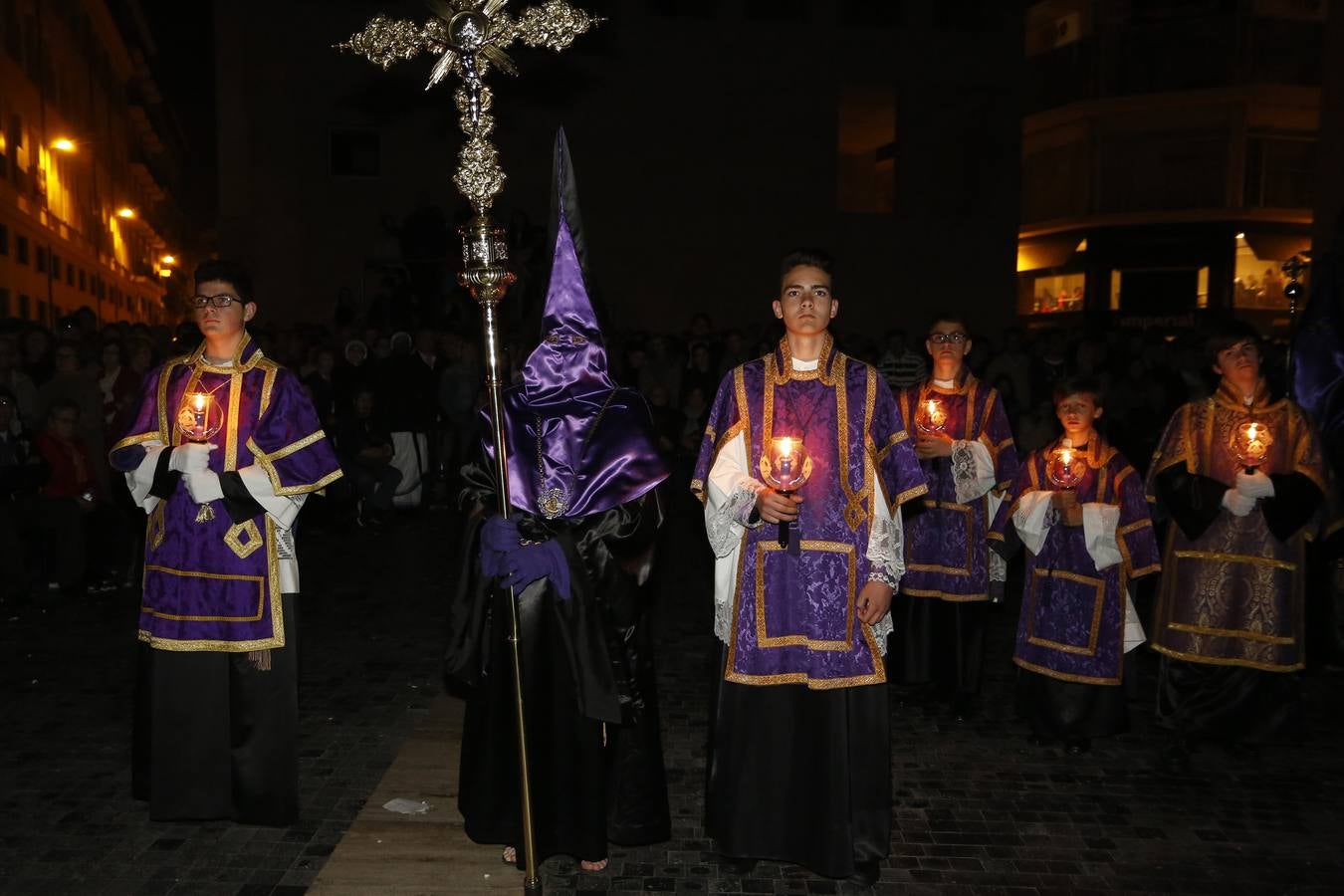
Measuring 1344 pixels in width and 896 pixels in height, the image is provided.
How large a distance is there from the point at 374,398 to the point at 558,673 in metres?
9.24

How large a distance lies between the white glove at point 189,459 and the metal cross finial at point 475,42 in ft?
6.14

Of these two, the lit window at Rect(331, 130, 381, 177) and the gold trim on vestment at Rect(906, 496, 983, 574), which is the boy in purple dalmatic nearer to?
the gold trim on vestment at Rect(906, 496, 983, 574)

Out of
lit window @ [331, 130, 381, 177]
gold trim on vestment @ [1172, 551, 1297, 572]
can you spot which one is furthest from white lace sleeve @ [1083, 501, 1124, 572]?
lit window @ [331, 130, 381, 177]

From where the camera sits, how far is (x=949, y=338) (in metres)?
6.48

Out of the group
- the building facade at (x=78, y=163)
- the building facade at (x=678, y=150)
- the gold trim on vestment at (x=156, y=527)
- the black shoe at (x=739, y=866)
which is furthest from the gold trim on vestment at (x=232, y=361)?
the building facade at (x=78, y=163)

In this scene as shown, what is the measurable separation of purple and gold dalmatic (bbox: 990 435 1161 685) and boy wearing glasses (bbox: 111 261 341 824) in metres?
3.93

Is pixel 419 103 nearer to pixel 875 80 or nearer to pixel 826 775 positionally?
pixel 875 80

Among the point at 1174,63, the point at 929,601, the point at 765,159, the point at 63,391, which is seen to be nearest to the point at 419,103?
the point at 765,159

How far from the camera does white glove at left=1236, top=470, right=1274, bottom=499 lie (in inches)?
212

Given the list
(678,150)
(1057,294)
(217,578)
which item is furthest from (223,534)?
(1057,294)

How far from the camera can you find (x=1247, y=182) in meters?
27.9

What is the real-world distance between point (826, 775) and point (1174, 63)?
97.3 ft

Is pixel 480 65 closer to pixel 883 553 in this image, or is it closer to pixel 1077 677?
pixel 883 553

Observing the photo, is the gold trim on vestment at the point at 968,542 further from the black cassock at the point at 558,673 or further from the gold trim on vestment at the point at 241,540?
the gold trim on vestment at the point at 241,540
